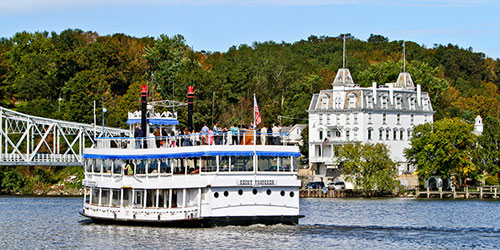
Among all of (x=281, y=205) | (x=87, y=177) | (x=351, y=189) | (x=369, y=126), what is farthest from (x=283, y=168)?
(x=369, y=126)

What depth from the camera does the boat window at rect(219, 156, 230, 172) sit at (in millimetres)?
51931

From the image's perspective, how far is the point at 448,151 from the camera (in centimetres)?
10719

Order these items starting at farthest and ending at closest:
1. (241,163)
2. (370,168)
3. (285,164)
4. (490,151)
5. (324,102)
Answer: (324,102) < (490,151) < (370,168) < (285,164) < (241,163)

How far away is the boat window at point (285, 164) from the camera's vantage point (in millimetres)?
52938

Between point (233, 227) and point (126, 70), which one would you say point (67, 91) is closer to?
point (126, 70)

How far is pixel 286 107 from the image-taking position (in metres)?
146

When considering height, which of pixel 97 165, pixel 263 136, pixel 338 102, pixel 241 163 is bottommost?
pixel 97 165

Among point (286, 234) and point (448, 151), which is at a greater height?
point (448, 151)

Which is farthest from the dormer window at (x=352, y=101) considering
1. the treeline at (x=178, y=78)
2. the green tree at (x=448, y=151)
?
the green tree at (x=448, y=151)

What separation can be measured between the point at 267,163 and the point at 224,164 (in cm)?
254

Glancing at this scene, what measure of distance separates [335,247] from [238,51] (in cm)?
12831

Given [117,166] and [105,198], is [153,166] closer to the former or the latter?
[117,166]

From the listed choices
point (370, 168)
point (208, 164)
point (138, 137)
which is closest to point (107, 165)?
point (138, 137)

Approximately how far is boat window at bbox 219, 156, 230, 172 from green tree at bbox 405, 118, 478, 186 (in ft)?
194
